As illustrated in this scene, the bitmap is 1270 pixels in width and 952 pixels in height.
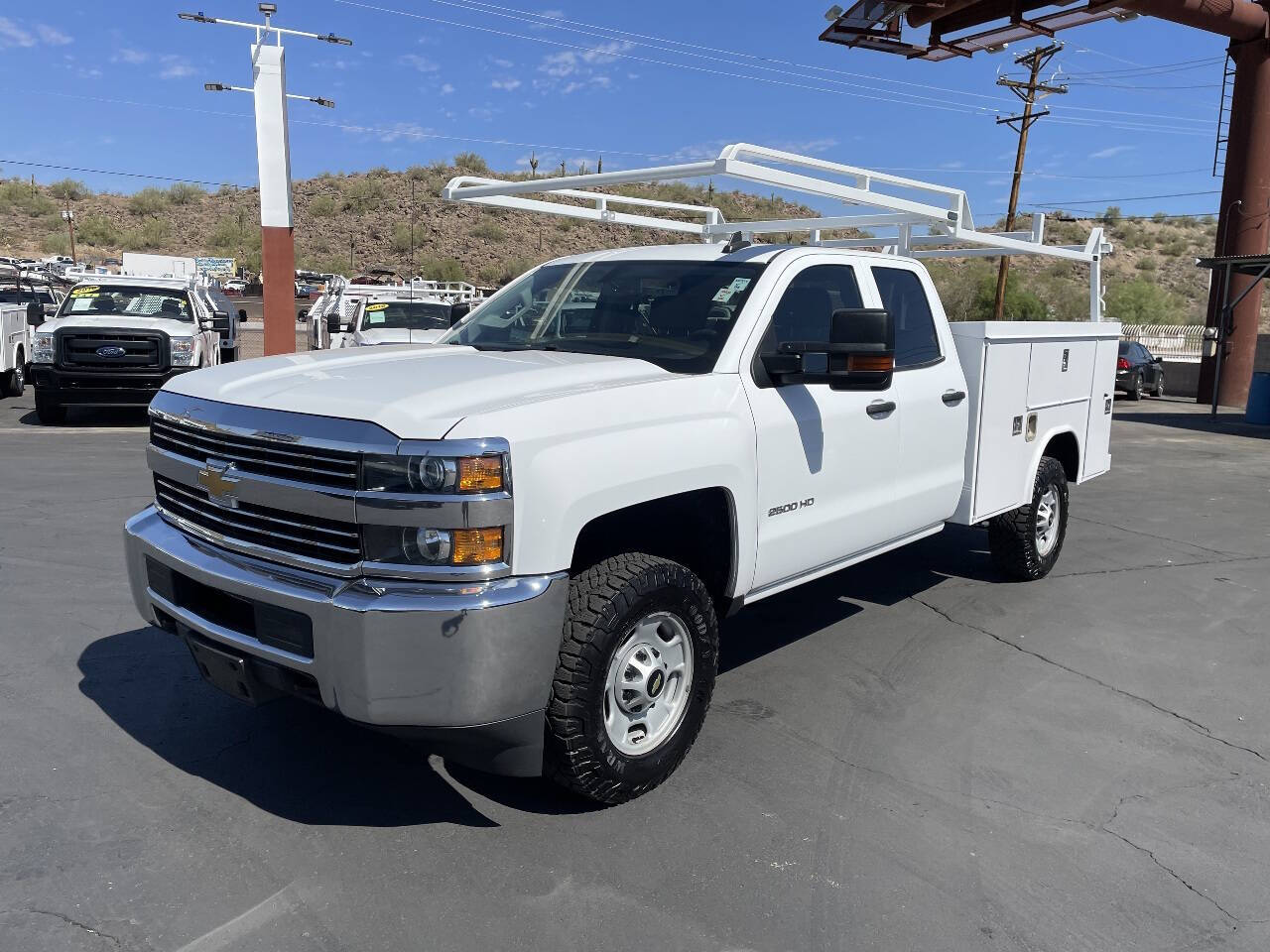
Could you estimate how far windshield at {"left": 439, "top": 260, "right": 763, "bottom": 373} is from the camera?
14.0 ft

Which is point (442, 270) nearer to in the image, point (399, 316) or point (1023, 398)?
point (399, 316)

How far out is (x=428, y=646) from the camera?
2945 millimetres

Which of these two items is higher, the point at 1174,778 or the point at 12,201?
the point at 12,201

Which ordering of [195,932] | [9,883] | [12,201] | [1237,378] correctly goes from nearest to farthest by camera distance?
[195,932]
[9,883]
[1237,378]
[12,201]

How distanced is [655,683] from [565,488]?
3.04 feet

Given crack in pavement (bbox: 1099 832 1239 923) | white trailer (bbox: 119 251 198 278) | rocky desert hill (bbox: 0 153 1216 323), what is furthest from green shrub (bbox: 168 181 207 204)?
crack in pavement (bbox: 1099 832 1239 923)

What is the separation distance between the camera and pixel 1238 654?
219 inches

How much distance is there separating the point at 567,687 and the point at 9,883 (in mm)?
1754

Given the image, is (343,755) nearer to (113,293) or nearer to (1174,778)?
(1174,778)

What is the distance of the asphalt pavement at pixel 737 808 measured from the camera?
2.96 metres

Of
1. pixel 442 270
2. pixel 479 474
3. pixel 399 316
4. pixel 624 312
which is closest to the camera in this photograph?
pixel 479 474

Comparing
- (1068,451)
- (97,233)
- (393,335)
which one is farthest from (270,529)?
(97,233)

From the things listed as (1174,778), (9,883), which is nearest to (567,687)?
(9,883)

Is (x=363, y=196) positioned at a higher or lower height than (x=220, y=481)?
higher
